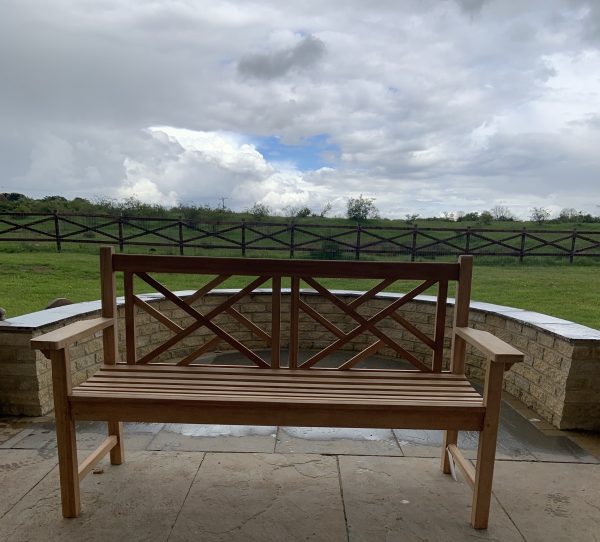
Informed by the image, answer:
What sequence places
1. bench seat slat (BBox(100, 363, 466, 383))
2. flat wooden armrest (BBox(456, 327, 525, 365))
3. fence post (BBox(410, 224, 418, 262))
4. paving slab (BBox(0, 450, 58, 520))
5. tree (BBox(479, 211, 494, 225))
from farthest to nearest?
1. tree (BBox(479, 211, 494, 225))
2. fence post (BBox(410, 224, 418, 262))
3. bench seat slat (BBox(100, 363, 466, 383))
4. paving slab (BBox(0, 450, 58, 520))
5. flat wooden armrest (BBox(456, 327, 525, 365))

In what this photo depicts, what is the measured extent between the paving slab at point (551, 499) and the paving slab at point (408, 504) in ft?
0.29

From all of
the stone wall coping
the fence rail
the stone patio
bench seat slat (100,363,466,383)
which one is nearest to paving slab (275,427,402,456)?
the stone patio

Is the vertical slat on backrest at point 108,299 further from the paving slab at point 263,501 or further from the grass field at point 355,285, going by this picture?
the grass field at point 355,285

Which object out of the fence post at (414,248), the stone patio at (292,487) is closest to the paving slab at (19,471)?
the stone patio at (292,487)

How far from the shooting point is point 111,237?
11.4m

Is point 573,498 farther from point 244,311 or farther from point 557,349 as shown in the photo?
point 244,311

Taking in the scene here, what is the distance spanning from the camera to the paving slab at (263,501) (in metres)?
1.81

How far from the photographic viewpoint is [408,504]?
2012 millimetres

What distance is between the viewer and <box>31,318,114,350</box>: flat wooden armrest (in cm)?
175

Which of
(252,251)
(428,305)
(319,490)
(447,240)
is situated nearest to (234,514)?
(319,490)

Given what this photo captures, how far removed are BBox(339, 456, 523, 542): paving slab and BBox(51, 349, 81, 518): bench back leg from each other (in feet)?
3.99

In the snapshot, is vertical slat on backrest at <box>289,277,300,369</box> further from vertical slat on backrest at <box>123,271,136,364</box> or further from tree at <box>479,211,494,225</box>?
tree at <box>479,211,494,225</box>

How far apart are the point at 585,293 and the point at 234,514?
748cm

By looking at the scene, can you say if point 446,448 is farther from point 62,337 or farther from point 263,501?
point 62,337
